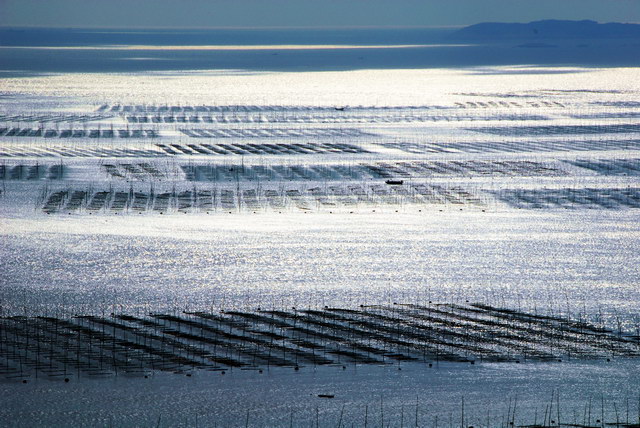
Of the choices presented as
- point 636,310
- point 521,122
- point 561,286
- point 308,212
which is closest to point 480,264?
point 561,286

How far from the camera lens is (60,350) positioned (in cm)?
2331

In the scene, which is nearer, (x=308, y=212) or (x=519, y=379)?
(x=519, y=379)

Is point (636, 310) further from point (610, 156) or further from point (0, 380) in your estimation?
point (610, 156)

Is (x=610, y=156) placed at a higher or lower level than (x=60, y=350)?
higher

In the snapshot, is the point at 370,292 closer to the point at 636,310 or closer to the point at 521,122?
the point at 636,310

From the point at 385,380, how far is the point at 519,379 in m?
2.87

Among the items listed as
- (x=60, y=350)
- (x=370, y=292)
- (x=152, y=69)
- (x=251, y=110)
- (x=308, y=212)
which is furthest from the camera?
(x=152, y=69)

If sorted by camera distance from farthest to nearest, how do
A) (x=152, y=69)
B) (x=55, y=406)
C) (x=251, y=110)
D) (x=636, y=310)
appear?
(x=152, y=69), (x=251, y=110), (x=636, y=310), (x=55, y=406)

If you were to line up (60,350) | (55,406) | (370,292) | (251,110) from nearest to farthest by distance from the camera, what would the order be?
(55,406)
(60,350)
(370,292)
(251,110)

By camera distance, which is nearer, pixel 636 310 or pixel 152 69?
pixel 636 310

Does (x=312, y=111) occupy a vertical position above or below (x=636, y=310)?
above

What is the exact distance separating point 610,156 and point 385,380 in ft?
121

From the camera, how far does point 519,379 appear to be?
22.2m

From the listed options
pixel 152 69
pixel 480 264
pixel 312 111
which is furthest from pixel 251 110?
pixel 152 69
